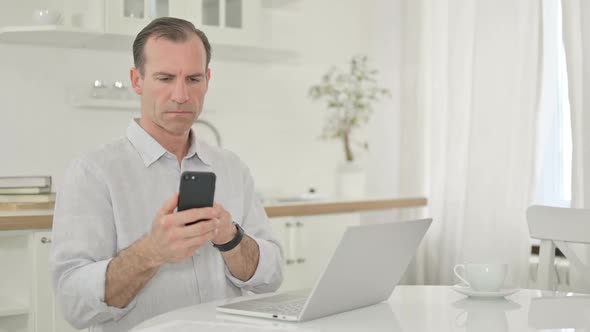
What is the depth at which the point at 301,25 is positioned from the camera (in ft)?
15.0

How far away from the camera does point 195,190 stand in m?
1.60

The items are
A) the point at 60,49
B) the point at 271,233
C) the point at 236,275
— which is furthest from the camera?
the point at 60,49

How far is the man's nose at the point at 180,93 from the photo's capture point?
6.38ft

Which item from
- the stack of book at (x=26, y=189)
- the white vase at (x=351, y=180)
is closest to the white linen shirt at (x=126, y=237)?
the stack of book at (x=26, y=189)

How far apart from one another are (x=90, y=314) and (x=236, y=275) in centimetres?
34

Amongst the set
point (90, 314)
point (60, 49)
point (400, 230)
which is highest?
point (60, 49)

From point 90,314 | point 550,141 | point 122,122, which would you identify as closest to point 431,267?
point 550,141

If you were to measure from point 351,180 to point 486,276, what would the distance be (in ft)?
8.36

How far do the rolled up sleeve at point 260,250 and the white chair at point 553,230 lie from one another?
0.75m

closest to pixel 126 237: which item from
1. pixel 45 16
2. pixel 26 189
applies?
pixel 26 189

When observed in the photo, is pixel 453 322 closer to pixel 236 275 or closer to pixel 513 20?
pixel 236 275

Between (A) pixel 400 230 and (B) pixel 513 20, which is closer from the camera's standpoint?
(A) pixel 400 230

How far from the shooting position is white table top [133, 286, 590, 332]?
153 cm

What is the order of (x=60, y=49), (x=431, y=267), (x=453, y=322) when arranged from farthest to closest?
1. (x=431, y=267)
2. (x=60, y=49)
3. (x=453, y=322)
